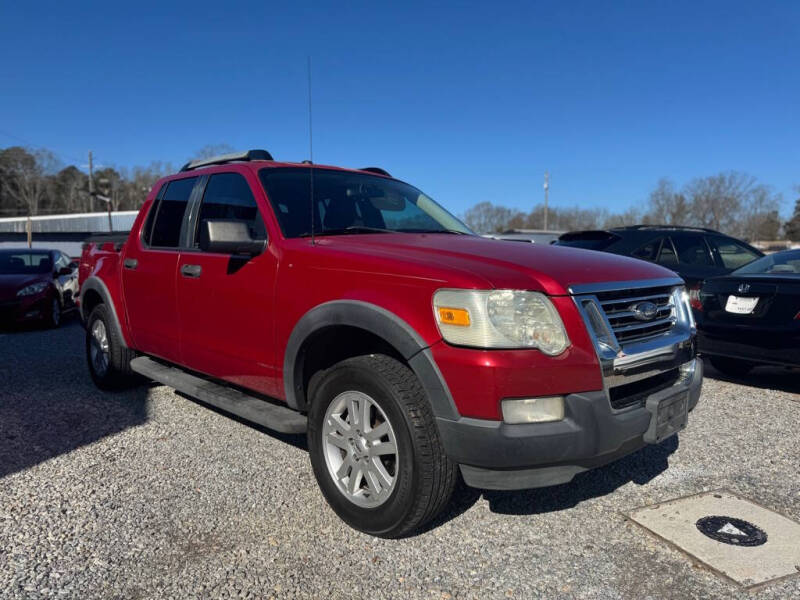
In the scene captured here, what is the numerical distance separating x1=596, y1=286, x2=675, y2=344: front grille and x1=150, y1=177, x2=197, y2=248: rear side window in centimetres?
316

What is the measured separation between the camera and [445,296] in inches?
101

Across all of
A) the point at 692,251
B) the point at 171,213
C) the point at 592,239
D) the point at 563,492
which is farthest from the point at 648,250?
the point at 171,213

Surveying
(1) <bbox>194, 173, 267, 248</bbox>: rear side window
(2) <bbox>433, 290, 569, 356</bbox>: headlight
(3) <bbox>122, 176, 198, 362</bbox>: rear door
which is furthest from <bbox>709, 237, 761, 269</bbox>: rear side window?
(3) <bbox>122, 176, 198, 362</bbox>: rear door

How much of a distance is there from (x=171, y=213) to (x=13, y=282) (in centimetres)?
697

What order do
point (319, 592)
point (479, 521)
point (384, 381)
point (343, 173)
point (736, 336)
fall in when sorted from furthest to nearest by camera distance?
point (736, 336) → point (343, 173) → point (479, 521) → point (384, 381) → point (319, 592)

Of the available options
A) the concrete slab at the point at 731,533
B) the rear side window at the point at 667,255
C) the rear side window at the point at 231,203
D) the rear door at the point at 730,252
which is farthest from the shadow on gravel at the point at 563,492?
the rear door at the point at 730,252

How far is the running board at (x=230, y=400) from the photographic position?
3.28 m

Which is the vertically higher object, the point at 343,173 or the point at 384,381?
the point at 343,173

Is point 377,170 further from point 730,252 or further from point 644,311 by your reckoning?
point 730,252

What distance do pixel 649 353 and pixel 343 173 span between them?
8.04 ft

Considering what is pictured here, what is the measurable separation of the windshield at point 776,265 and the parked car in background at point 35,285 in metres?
9.47

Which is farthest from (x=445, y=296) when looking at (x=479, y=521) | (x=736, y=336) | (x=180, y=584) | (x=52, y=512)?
(x=736, y=336)

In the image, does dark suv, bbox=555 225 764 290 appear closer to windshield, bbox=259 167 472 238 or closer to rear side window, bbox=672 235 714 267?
rear side window, bbox=672 235 714 267

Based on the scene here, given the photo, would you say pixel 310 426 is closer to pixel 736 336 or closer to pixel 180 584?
pixel 180 584
